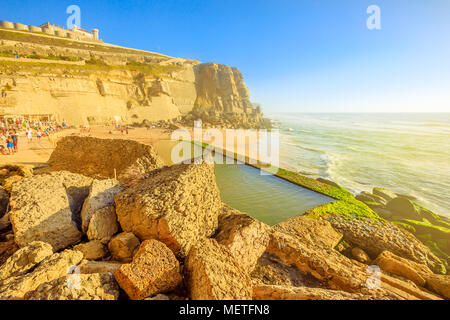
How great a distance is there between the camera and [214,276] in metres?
2.11

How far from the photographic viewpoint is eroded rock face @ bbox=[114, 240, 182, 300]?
2.06 metres

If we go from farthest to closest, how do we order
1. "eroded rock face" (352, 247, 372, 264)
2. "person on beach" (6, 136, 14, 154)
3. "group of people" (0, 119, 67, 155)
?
"group of people" (0, 119, 67, 155) < "person on beach" (6, 136, 14, 154) < "eroded rock face" (352, 247, 372, 264)

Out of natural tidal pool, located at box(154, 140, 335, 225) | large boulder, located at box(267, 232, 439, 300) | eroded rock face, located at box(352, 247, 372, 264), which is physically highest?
large boulder, located at box(267, 232, 439, 300)

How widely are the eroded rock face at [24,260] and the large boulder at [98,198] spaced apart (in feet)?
2.07

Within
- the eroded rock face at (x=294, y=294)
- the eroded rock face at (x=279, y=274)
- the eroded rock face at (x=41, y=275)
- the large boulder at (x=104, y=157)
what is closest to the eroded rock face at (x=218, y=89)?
the large boulder at (x=104, y=157)

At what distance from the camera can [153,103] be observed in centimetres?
3931

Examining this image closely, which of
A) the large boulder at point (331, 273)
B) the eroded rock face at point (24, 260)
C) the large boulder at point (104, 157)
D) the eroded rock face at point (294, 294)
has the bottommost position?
the large boulder at point (331, 273)

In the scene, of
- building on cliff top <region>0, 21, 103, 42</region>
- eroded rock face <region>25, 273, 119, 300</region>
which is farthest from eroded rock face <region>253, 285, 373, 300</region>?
building on cliff top <region>0, 21, 103, 42</region>

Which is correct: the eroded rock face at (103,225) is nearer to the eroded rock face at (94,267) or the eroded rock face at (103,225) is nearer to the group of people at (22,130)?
the eroded rock face at (94,267)

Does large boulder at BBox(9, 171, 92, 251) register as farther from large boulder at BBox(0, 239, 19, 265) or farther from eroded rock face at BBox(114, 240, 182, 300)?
eroded rock face at BBox(114, 240, 182, 300)

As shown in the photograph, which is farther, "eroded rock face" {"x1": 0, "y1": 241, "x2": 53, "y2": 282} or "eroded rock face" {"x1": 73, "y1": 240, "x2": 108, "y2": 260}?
"eroded rock face" {"x1": 73, "y1": 240, "x2": 108, "y2": 260}

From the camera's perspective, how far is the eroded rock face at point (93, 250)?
277 cm

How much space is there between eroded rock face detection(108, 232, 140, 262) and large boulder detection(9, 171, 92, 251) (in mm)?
792
